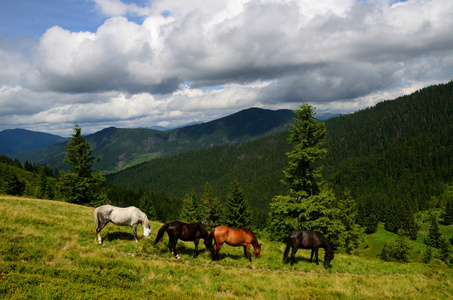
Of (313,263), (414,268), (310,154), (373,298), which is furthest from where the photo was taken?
(310,154)

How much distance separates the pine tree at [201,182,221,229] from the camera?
1911 inches

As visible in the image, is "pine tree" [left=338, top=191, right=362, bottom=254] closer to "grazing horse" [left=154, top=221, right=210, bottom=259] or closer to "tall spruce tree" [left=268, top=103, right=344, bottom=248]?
"tall spruce tree" [left=268, top=103, right=344, bottom=248]

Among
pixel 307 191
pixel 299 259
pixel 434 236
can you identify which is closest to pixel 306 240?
pixel 299 259

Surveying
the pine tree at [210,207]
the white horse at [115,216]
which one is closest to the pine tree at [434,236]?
the pine tree at [210,207]

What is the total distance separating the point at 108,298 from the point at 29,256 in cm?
580

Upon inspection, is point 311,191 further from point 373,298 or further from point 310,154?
point 373,298

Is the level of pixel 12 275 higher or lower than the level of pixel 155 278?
higher

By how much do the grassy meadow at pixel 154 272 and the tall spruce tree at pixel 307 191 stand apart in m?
3.98

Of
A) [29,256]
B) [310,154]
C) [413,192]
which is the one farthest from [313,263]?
[413,192]

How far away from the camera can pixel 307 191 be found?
2228 cm

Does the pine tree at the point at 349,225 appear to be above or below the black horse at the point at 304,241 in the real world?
below

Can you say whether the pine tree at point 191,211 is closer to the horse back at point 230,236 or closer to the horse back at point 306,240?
the horse back at point 230,236

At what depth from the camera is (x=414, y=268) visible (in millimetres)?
16453

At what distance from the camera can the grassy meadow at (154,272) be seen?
24.0 feet
